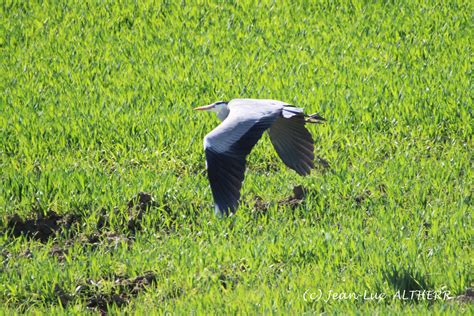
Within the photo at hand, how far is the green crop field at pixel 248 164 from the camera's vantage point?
5.19 meters

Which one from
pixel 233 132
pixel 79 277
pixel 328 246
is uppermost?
pixel 233 132

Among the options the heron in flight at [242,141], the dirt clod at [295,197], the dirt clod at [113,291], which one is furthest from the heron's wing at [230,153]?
the dirt clod at [295,197]

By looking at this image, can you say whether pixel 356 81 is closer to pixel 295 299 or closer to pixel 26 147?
pixel 26 147

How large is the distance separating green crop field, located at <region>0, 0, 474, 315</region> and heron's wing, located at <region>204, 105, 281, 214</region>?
1.69ft

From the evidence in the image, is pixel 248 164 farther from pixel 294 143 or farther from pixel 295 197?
pixel 294 143

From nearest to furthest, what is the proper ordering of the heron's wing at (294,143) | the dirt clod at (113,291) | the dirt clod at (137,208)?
the dirt clod at (113,291), the heron's wing at (294,143), the dirt clod at (137,208)

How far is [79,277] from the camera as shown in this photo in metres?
5.40

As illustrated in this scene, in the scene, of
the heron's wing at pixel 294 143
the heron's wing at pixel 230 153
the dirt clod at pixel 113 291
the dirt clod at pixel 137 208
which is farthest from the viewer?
the dirt clod at pixel 137 208

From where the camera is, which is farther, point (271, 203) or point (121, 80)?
point (121, 80)

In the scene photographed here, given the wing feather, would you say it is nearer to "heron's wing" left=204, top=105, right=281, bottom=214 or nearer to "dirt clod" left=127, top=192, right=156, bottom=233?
"heron's wing" left=204, top=105, right=281, bottom=214

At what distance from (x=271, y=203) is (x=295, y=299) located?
157 centimetres

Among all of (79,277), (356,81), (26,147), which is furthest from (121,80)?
(79,277)

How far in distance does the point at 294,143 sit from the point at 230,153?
3.50ft

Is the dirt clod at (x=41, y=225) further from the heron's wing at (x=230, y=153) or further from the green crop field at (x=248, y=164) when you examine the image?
the heron's wing at (x=230, y=153)
